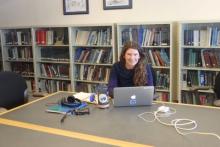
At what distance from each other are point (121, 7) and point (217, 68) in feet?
5.19

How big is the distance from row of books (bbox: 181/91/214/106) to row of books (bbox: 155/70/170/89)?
0.25m

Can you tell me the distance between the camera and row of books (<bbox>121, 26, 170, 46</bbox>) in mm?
3639

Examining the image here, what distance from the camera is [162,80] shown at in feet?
12.3

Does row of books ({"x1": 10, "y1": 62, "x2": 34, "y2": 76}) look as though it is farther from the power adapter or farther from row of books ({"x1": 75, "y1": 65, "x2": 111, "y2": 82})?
the power adapter

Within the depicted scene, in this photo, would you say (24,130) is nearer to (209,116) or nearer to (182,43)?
(209,116)

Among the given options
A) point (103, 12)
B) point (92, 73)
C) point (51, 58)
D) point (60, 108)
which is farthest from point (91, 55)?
point (60, 108)

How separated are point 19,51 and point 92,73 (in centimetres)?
151

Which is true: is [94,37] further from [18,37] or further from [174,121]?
[174,121]

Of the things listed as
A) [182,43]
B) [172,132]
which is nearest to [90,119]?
[172,132]

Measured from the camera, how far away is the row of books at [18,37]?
468 cm

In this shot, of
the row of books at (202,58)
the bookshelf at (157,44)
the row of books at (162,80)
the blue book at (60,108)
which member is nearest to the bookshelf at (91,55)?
the bookshelf at (157,44)

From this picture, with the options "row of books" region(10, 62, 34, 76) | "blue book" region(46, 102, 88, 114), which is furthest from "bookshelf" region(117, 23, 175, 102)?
"row of books" region(10, 62, 34, 76)

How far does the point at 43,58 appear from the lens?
459 cm

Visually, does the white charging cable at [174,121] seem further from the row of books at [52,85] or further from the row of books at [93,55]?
the row of books at [52,85]
